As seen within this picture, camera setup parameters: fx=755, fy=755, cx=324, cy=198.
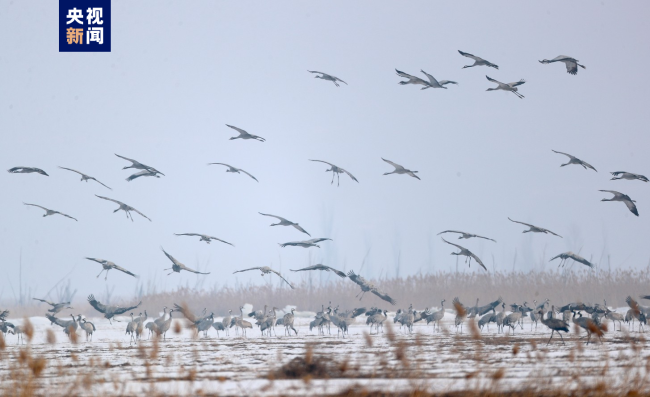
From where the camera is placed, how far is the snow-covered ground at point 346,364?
8.42 meters

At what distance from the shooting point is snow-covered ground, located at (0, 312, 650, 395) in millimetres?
8422

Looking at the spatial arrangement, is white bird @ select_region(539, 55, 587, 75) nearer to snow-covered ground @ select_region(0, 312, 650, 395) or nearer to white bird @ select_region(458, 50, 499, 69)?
white bird @ select_region(458, 50, 499, 69)

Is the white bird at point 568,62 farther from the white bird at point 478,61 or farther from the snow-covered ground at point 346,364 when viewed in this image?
the snow-covered ground at point 346,364

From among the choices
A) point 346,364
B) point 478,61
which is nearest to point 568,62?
point 478,61

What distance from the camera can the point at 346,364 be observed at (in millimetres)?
7312

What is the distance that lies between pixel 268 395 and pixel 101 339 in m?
12.7

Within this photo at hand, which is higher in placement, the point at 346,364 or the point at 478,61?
the point at 478,61

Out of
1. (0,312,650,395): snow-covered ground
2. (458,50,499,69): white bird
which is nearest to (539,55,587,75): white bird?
(458,50,499,69): white bird

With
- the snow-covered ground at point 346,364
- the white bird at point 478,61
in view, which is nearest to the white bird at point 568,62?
the white bird at point 478,61

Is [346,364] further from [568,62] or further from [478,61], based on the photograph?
[568,62]

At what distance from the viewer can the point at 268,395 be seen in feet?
26.1

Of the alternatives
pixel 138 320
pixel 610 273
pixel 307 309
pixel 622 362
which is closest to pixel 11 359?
pixel 138 320

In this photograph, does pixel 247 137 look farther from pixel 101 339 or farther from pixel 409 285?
pixel 409 285

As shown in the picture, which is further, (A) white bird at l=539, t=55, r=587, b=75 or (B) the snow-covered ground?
(A) white bird at l=539, t=55, r=587, b=75
